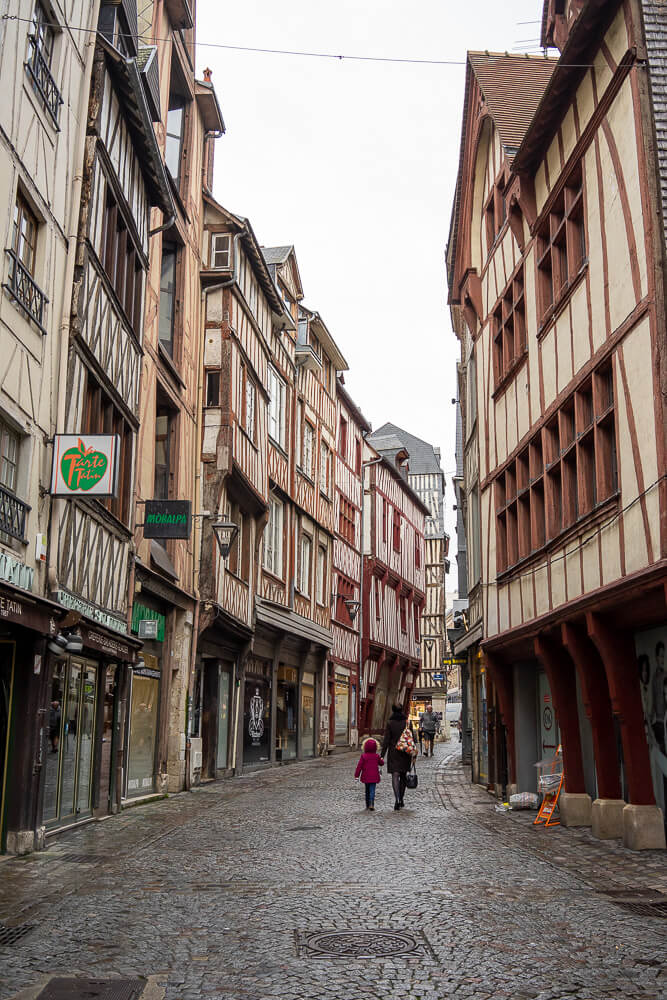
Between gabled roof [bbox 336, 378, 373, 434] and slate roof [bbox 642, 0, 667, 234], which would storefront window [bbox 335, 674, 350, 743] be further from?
slate roof [bbox 642, 0, 667, 234]

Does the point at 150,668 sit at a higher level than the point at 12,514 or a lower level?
lower

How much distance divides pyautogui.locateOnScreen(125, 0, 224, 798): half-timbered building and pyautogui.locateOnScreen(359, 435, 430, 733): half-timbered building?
21050 mm

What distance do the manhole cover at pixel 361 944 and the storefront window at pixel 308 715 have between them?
75.4 ft

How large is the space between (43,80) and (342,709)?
90.4 feet

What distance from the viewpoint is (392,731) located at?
15.6 m

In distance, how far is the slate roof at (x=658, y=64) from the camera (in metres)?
10.1

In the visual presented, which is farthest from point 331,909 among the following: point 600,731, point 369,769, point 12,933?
point 369,769

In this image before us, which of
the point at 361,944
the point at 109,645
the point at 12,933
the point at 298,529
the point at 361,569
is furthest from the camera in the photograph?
the point at 361,569

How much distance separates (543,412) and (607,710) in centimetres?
418

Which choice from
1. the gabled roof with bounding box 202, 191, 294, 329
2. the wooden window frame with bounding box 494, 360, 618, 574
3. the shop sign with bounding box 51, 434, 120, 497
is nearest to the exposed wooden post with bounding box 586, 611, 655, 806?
the wooden window frame with bounding box 494, 360, 618, 574

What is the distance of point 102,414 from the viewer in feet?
44.7

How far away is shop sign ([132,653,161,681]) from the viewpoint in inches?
635

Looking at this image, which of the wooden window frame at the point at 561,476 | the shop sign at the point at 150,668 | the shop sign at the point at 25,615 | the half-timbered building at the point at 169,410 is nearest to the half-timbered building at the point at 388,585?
the half-timbered building at the point at 169,410

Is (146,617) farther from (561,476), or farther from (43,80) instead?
(43,80)
